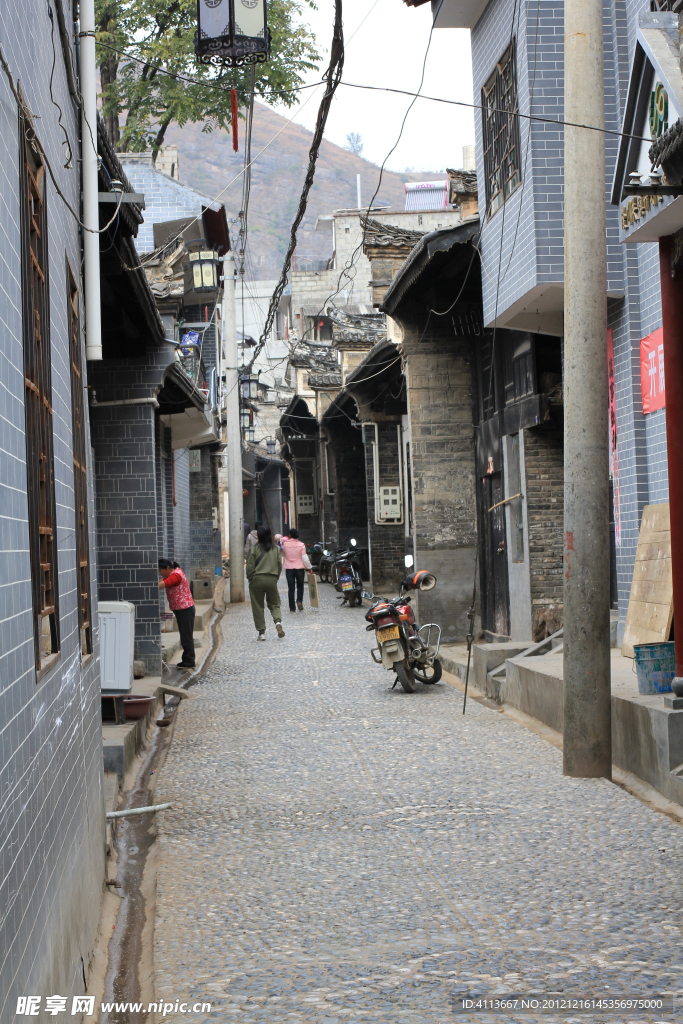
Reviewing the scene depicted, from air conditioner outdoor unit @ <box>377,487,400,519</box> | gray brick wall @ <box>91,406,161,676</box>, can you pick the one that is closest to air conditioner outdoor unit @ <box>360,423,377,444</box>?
air conditioner outdoor unit @ <box>377,487,400,519</box>

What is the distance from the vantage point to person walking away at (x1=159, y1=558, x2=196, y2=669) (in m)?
12.7

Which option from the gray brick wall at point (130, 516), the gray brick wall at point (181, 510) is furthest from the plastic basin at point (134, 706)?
the gray brick wall at point (181, 510)

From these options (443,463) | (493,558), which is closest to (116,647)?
(493,558)

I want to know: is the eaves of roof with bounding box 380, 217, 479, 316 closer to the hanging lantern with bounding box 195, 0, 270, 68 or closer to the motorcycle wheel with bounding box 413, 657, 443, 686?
the hanging lantern with bounding box 195, 0, 270, 68

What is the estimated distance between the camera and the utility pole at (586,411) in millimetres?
6555

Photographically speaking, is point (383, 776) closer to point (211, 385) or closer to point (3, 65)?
point (3, 65)

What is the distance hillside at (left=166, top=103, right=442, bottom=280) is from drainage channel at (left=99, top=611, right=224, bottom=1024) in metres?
124

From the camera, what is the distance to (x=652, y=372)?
30.1ft

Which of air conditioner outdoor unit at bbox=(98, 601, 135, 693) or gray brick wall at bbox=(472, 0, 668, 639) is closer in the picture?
air conditioner outdoor unit at bbox=(98, 601, 135, 693)

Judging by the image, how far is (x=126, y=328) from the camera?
35.7ft

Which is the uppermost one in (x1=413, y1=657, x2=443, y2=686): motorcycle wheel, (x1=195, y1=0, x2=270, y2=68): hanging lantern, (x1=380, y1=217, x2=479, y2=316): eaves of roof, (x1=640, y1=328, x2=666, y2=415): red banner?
(x1=195, y1=0, x2=270, y2=68): hanging lantern

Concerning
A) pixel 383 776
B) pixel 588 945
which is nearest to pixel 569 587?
pixel 383 776

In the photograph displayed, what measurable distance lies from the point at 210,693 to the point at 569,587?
5554 mm

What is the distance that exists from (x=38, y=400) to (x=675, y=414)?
169 inches
